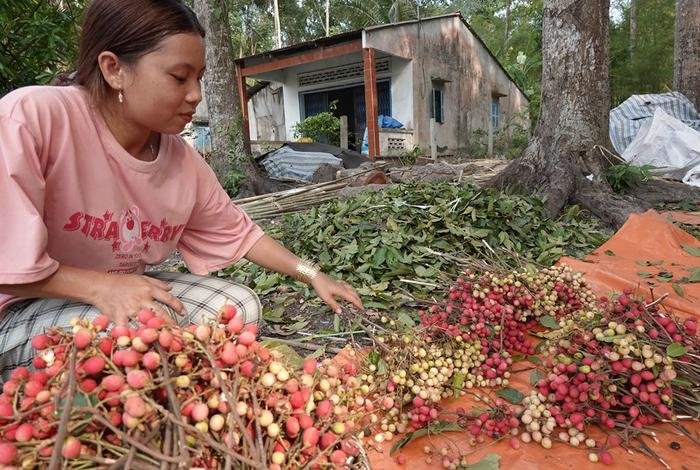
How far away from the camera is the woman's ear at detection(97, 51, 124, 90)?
1.34 meters

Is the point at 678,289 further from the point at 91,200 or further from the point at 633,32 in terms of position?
the point at 633,32

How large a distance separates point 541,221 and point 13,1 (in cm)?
429

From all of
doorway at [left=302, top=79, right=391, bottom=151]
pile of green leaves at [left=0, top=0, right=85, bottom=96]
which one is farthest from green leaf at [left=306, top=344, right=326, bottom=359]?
doorway at [left=302, top=79, right=391, bottom=151]

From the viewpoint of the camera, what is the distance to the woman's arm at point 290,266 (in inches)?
68.1

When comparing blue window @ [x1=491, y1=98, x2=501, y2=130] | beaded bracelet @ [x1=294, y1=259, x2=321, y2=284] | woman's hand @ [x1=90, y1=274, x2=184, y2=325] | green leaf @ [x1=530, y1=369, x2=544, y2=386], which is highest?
blue window @ [x1=491, y1=98, x2=501, y2=130]

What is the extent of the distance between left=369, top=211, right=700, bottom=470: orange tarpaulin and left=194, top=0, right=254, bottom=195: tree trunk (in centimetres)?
501

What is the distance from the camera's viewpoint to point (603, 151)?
15.3ft

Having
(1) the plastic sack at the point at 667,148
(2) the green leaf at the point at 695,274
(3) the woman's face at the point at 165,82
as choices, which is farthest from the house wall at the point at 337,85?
(3) the woman's face at the point at 165,82

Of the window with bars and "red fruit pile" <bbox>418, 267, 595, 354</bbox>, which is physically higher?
the window with bars

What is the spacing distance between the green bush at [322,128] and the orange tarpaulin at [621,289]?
946cm

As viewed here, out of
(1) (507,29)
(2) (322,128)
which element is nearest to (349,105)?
(2) (322,128)

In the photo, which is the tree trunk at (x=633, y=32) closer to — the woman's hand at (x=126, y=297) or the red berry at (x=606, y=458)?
the red berry at (x=606, y=458)

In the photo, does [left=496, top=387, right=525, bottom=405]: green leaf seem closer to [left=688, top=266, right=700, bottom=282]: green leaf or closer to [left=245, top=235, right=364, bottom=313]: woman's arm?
[left=245, top=235, right=364, bottom=313]: woman's arm

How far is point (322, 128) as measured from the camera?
1199 centimetres
